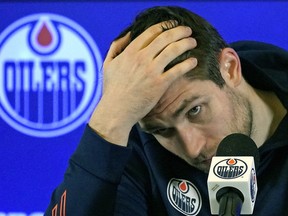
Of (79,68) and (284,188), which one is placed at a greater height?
(79,68)

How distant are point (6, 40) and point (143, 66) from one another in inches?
26.9

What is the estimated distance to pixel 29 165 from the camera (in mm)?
1782

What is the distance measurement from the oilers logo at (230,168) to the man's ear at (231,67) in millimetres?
355

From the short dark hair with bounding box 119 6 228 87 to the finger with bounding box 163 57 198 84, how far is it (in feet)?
0.05

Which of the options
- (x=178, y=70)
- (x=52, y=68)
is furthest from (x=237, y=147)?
(x=52, y=68)

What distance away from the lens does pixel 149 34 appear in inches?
46.1

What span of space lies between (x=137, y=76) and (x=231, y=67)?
0.17 meters

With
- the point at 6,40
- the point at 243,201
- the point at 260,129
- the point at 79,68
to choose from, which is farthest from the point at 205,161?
the point at 6,40

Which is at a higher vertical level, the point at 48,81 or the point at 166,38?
the point at 166,38

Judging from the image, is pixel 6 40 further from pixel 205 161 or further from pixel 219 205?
pixel 219 205

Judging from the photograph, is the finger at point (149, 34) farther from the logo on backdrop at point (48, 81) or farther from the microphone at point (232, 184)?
the logo on backdrop at point (48, 81)

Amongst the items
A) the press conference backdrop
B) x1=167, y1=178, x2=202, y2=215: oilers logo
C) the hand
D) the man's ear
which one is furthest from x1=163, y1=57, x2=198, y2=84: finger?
the press conference backdrop

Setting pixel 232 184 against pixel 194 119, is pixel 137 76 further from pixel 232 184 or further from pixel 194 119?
pixel 232 184

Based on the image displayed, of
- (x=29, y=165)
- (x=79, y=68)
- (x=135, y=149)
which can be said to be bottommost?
(x=29, y=165)
